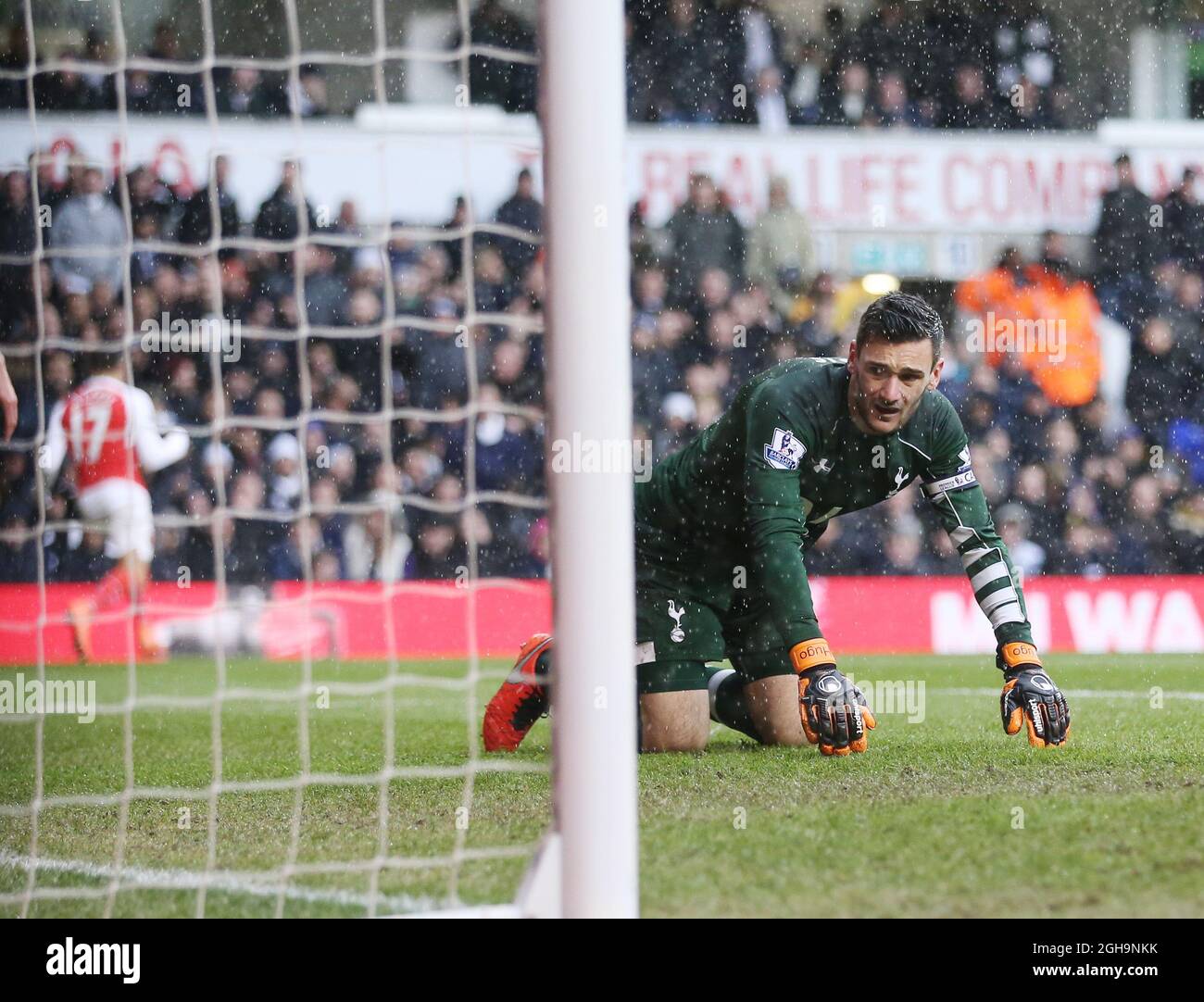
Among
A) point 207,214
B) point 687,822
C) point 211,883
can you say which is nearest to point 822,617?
point 207,214

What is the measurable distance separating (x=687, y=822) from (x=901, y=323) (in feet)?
4.86

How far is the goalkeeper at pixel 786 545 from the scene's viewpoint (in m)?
3.96

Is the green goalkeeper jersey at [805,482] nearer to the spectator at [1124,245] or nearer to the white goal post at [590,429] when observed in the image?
the white goal post at [590,429]

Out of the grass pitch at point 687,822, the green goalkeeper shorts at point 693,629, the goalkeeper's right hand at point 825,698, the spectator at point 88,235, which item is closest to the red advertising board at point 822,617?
the spectator at point 88,235

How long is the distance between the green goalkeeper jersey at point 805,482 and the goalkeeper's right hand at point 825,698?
5 cm

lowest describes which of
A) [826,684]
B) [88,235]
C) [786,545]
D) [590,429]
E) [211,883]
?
[211,883]

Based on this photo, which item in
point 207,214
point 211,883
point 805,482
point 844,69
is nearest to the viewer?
point 211,883

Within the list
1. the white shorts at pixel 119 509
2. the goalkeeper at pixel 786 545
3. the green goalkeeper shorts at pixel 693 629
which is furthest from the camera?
the white shorts at pixel 119 509

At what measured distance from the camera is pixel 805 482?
→ 4.31 m

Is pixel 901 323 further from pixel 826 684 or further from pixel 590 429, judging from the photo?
pixel 590 429

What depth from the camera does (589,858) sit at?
2.60 metres

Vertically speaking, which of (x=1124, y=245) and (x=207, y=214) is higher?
(x=207, y=214)

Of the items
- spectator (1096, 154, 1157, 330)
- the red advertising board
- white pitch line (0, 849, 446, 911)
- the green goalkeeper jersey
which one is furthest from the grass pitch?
spectator (1096, 154, 1157, 330)

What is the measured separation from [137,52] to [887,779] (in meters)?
7.87
